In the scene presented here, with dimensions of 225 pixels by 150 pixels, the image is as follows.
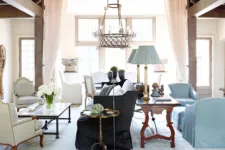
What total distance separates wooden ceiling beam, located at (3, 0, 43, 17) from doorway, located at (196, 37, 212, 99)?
535cm

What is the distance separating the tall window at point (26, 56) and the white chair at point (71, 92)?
5.26ft

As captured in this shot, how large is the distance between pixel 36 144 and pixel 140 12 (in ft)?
19.4

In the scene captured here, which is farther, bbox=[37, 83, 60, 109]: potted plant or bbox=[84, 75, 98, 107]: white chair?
bbox=[84, 75, 98, 107]: white chair

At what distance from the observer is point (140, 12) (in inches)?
360

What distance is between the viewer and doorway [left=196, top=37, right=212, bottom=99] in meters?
9.43

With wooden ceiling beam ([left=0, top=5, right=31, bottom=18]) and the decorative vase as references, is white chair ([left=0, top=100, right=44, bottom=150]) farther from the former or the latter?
wooden ceiling beam ([left=0, top=5, right=31, bottom=18])

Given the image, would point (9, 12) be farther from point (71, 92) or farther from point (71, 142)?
point (71, 142)

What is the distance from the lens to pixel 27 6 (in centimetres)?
635

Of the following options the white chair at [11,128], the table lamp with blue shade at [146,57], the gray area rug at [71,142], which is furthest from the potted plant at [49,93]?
the table lamp with blue shade at [146,57]

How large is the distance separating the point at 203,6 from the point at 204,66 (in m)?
3.73

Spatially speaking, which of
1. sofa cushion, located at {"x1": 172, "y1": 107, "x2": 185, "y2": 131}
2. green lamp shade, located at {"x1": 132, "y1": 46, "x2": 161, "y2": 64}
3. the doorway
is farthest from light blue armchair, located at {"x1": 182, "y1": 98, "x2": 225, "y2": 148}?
the doorway

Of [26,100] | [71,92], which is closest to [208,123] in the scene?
[26,100]

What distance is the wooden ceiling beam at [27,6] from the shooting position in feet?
18.6

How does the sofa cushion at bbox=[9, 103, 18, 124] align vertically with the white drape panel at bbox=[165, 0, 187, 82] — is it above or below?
below
